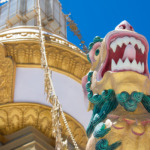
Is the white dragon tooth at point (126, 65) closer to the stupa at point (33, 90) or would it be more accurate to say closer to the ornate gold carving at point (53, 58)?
the stupa at point (33, 90)

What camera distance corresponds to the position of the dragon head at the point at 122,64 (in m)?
2.06

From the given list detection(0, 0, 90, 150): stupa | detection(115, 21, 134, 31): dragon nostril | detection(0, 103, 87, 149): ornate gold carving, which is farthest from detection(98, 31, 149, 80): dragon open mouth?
detection(0, 103, 87, 149): ornate gold carving

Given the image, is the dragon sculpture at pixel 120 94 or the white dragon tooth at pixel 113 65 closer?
the dragon sculpture at pixel 120 94

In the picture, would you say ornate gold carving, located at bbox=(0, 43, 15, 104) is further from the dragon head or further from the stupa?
the dragon head

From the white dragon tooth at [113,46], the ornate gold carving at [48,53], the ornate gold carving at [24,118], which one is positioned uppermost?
the ornate gold carving at [48,53]

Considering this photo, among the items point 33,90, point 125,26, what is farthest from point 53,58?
point 125,26

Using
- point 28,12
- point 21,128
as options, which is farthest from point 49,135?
point 28,12

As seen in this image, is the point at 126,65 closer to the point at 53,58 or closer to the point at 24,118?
the point at 24,118

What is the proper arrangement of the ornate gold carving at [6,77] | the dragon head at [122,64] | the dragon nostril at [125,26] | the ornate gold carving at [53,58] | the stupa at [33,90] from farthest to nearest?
the ornate gold carving at [53,58], the ornate gold carving at [6,77], the stupa at [33,90], the dragon nostril at [125,26], the dragon head at [122,64]

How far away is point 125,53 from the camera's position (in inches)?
82.8

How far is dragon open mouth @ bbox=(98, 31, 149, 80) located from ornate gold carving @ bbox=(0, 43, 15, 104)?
269 cm

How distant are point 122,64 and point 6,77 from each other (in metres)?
2.95

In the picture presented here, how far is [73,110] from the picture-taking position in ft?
15.9

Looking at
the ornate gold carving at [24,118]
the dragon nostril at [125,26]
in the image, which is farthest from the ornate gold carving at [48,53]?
the dragon nostril at [125,26]
